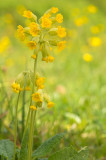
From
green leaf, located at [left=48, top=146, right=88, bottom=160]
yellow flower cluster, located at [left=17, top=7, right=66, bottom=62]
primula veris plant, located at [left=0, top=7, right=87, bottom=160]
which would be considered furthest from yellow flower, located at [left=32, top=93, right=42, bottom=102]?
green leaf, located at [left=48, top=146, right=88, bottom=160]

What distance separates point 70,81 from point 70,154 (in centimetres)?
223

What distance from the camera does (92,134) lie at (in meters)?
1.86

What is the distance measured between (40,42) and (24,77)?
0.51ft

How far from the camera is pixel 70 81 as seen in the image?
3285 mm

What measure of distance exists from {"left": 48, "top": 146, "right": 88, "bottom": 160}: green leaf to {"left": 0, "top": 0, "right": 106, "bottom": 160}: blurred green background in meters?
0.35

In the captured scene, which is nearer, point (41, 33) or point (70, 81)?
point (41, 33)

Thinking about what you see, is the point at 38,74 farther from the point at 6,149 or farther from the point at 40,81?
the point at 6,149

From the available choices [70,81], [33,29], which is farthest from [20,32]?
[70,81]

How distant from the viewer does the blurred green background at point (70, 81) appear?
165 centimetres

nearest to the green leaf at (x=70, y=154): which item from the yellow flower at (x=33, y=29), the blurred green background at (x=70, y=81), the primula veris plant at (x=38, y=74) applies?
the primula veris plant at (x=38, y=74)

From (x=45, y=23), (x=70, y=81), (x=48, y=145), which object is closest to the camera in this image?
(x=45, y=23)

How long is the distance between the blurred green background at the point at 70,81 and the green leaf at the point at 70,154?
35 cm

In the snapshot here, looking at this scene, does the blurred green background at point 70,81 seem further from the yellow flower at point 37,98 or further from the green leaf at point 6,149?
the yellow flower at point 37,98

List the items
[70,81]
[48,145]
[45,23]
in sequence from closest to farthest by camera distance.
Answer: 1. [45,23]
2. [48,145]
3. [70,81]
